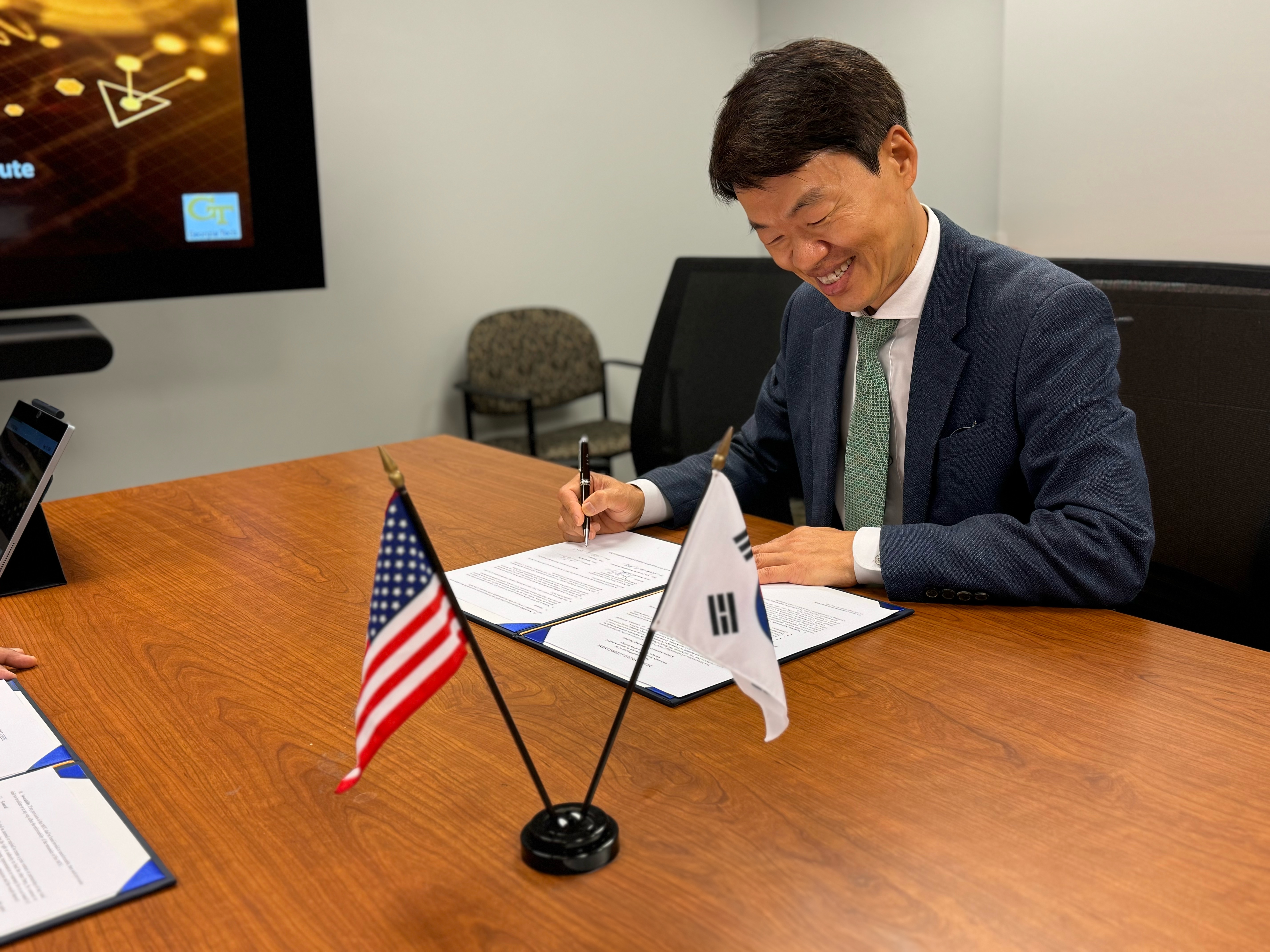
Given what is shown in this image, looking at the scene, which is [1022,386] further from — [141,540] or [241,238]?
[241,238]

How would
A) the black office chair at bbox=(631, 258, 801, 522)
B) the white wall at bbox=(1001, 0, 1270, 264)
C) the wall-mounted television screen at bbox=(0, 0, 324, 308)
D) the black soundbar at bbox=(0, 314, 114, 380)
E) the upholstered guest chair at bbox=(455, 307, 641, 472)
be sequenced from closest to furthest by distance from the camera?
the black office chair at bbox=(631, 258, 801, 522)
the black soundbar at bbox=(0, 314, 114, 380)
the wall-mounted television screen at bbox=(0, 0, 324, 308)
the white wall at bbox=(1001, 0, 1270, 264)
the upholstered guest chair at bbox=(455, 307, 641, 472)

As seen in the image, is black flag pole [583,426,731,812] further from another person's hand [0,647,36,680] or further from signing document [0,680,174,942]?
another person's hand [0,647,36,680]

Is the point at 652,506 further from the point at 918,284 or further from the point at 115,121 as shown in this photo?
the point at 115,121

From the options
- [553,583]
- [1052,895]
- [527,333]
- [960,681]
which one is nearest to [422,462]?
[553,583]

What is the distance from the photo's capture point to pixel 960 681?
43.3 inches

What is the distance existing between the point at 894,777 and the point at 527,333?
139 inches

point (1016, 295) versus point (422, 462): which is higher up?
point (1016, 295)

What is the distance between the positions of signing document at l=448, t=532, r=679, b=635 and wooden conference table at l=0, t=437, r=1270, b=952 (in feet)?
0.32

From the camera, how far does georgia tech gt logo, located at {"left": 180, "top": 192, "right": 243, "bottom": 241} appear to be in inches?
130

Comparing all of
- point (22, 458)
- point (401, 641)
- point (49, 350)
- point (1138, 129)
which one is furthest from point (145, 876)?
point (1138, 129)

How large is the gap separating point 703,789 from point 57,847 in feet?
1.67

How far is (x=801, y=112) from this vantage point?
134 cm

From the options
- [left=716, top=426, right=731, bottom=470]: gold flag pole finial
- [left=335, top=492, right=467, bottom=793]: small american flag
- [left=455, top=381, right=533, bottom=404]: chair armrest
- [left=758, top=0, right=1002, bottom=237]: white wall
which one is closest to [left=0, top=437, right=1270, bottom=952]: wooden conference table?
[left=335, top=492, right=467, bottom=793]: small american flag

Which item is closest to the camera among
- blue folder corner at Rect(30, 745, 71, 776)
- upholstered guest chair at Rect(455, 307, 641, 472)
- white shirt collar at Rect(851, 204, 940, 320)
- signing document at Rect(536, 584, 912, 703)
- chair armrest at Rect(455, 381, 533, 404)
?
blue folder corner at Rect(30, 745, 71, 776)
